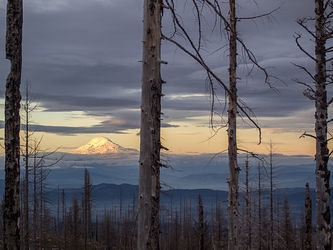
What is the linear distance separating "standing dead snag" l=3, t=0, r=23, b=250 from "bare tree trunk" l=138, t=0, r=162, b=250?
540cm

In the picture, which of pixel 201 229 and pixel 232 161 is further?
pixel 201 229

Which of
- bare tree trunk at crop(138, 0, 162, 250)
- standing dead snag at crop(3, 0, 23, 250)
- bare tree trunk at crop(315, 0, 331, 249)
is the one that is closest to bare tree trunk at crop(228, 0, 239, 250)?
bare tree trunk at crop(315, 0, 331, 249)

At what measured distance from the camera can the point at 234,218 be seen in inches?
456

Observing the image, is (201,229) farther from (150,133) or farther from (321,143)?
(150,133)

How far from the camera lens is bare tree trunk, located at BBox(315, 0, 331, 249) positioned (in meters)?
12.4

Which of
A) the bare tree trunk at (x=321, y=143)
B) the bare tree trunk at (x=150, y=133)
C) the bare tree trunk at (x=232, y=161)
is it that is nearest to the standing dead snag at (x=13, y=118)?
the bare tree trunk at (x=150, y=133)

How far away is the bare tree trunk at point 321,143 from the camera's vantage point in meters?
12.4

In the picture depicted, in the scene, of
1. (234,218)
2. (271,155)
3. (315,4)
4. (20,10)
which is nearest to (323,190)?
(234,218)

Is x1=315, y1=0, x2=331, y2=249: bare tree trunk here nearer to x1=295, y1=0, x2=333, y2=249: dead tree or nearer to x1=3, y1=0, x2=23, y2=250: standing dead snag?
x1=295, y1=0, x2=333, y2=249: dead tree

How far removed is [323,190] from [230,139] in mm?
3767

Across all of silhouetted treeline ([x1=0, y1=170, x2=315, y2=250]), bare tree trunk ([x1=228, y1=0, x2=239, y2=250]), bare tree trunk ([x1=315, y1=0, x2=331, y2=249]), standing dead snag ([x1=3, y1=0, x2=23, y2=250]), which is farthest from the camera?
silhouetted treeline ([x1=0, y1=170, x2=315, y2=250])

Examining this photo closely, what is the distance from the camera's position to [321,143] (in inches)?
504

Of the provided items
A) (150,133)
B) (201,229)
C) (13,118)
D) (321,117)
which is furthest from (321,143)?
(201,229)

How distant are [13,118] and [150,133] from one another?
18.6 feet
